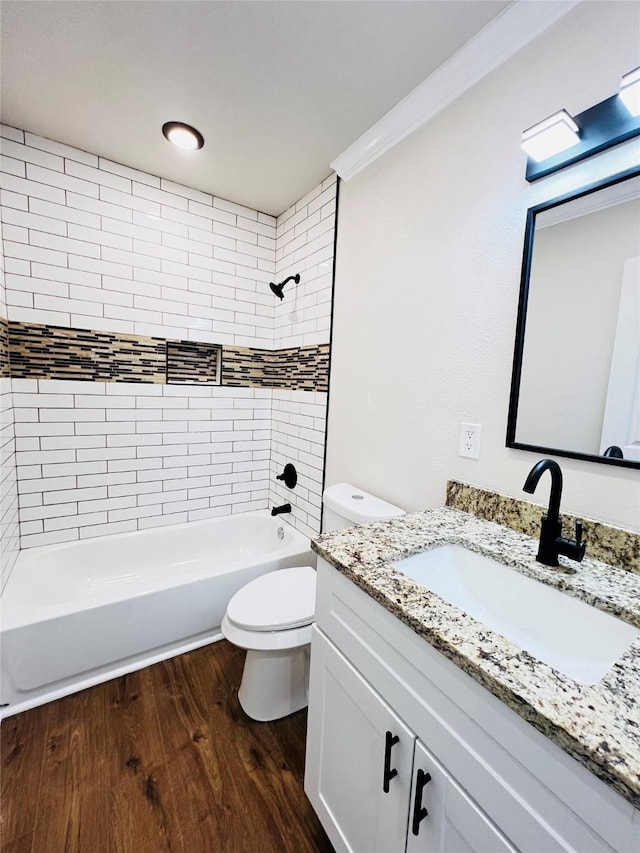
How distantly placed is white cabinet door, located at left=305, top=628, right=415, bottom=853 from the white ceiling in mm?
1912

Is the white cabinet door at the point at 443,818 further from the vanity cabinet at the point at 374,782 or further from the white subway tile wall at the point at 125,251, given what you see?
the white subway tile wall at the point at 125,251

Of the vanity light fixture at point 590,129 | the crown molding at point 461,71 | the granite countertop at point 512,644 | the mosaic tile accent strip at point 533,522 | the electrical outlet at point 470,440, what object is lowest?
the granite countertop at point 512,644

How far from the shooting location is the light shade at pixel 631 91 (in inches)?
33.4

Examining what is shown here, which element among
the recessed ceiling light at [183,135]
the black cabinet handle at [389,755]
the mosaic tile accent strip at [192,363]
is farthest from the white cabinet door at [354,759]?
the recessed ceiling light at [183,135]

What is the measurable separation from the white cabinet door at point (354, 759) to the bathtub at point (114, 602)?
38.0 inches

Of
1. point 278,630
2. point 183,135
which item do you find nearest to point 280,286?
point 183,135

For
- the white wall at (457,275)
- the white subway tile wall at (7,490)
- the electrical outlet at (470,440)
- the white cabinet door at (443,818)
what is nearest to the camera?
the white cabinet door at (443,818)

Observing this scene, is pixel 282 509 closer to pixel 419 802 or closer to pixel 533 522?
pixel 533 522

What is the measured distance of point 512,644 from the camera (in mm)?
633

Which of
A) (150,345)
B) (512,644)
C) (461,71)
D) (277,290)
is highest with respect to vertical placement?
(461,71)

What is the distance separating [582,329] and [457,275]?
1.58 ft

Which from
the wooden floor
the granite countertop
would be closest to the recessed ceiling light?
the granite countertop

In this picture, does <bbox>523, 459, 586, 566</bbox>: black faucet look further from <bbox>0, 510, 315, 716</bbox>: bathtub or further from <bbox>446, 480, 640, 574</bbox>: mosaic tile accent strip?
<bbox>0, 510, 315, 716</bbox>: bathtub

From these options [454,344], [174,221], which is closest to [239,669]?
[454,344]
